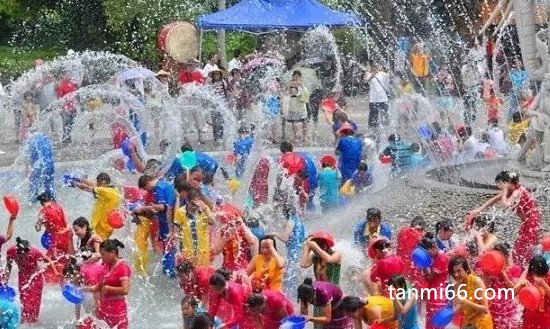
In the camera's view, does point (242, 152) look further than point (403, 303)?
Yes

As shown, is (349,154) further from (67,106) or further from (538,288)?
(67,106)

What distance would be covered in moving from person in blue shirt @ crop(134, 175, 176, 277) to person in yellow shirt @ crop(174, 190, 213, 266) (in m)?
0.49

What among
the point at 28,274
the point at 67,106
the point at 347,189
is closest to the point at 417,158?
the point at 347,189

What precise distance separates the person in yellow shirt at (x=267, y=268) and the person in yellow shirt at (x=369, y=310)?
1111mm

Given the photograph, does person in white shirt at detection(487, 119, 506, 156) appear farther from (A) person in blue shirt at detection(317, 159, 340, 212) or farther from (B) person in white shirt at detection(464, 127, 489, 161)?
(A) person in blue shirt at detection(317, 159, 340, 212)

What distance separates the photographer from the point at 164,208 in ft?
35.1

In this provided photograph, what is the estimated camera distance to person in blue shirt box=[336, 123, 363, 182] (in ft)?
44.8

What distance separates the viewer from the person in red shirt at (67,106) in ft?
61.1

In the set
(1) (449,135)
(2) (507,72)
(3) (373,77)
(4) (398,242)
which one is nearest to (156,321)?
(4) (398,242)

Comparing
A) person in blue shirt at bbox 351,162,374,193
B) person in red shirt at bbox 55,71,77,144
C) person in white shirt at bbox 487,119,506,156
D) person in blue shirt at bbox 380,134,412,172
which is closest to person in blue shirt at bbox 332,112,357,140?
person in blue shirt at bbox 380,134,412,172

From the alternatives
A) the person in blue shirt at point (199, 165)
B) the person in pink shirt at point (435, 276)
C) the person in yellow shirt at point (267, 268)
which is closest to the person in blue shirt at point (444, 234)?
the person in pink shirt at point (435, 276)

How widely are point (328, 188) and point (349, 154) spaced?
747 millimetres

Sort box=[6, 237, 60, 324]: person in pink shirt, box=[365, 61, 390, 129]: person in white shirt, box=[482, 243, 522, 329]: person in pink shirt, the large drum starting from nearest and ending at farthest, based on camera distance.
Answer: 1. box=[482, 243, 522, 329]: person in pink shirt
2. box=[6, 237, 60, 324]: person in pink shirt
3. box=[365, 61, 390, 129]: person in white shirt
4. the large drum

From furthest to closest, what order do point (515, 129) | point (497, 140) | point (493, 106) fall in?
point (493, 106) → point (515, 129) → point (497, 140)
